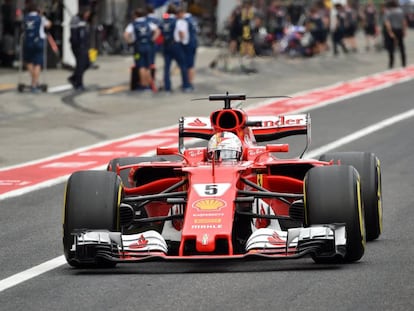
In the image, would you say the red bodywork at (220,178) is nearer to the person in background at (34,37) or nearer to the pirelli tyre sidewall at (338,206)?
the pirelli tyre sidewall at (338,206)

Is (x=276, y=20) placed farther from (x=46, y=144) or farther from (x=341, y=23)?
(x=46, y=144)

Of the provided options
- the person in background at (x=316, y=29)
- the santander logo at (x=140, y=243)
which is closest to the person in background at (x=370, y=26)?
the person in background at (x=316, y=29)

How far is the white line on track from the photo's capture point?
10.5m

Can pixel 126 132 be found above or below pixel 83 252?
below

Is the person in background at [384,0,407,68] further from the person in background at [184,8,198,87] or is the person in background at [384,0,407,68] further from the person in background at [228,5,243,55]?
the person in background at [184,8,198,87]

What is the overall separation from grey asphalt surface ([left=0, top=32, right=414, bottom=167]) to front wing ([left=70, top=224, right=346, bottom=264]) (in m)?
8.98

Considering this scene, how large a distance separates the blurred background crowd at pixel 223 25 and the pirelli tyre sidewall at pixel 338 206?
68.1ft

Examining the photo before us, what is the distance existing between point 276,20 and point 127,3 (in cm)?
855

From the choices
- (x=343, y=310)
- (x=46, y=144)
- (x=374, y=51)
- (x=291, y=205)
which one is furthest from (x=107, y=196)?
(x=374, y=51)

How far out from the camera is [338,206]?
10656mm

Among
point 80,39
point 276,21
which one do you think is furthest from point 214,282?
point 276,21

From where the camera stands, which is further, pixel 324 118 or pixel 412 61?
pixel 412 61

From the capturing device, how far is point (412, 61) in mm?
42875

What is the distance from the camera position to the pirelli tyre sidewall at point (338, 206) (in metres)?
10.6
